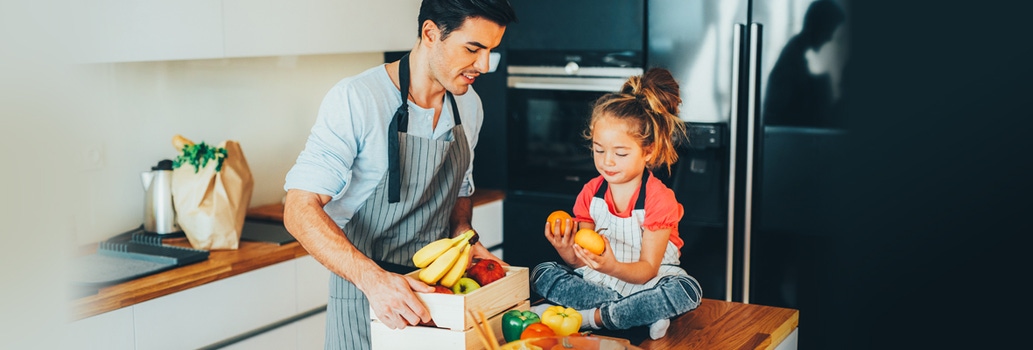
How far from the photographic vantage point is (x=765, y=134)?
9.41ft

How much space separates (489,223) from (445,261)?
178 cm

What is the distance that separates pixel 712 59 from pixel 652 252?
1.35 meters

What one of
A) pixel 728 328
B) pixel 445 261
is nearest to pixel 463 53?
pixel 445 261

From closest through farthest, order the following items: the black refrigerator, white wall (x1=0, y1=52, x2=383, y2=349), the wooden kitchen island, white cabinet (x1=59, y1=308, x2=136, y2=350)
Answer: white wall (x1=0, y1=52, x2=383, y2=349)
the wooden kitchen island
white cabinet (x1=59, y1=308, x2=136, y2=350)
the black refrigerator

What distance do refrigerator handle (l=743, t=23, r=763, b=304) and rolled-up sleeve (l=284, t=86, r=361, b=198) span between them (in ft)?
4.98

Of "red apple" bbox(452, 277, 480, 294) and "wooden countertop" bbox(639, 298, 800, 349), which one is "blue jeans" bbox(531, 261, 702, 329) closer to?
"wooden countertop" bbox(639, 298, 800, 349)

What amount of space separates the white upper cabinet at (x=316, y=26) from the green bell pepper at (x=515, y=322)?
1.32 m

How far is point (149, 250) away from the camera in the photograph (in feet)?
7.86

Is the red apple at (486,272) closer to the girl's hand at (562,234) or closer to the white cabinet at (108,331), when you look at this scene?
the girl's hand at (562,234)

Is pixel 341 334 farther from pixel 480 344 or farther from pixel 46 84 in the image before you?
pixel 46 84

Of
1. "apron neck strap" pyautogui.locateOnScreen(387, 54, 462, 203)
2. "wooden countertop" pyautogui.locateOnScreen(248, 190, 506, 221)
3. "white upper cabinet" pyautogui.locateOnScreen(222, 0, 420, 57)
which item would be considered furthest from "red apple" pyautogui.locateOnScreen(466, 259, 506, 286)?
"wooden countertop" pyautogui.locateOnScreen(248, 190, 506, 221)

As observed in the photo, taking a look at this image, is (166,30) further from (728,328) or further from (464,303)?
(728,328)

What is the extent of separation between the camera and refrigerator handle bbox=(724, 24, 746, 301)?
2811 millimetres

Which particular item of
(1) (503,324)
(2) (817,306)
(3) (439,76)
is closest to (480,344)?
(1) (503,324)
